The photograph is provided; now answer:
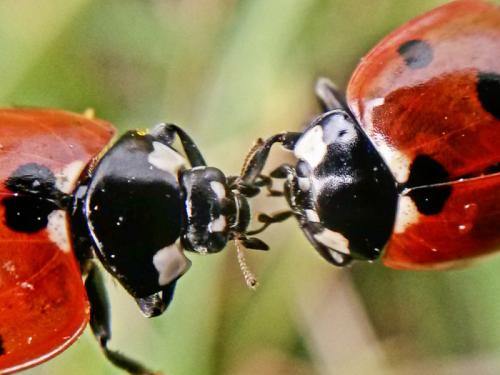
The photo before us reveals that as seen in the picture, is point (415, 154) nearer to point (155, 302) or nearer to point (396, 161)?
point (396, 161)

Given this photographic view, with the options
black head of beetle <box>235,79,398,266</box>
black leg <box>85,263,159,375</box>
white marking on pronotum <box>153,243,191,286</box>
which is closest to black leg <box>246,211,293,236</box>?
black head of beetle <box>235,79,398,266</box>

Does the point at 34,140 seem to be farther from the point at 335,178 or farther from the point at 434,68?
the point at 434,68

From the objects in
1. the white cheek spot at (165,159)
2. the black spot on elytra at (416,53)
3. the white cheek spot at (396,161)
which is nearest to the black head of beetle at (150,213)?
the white cheek spot at (165,159)

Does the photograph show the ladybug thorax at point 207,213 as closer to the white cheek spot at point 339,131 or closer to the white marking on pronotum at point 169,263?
the white marking on pronotum at point 169,263

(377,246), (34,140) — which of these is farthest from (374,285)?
(34,140)

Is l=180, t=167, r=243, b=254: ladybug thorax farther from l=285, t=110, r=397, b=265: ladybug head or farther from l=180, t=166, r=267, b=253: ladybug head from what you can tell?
l=285, t=110, r=397, b=265: ladybug head
